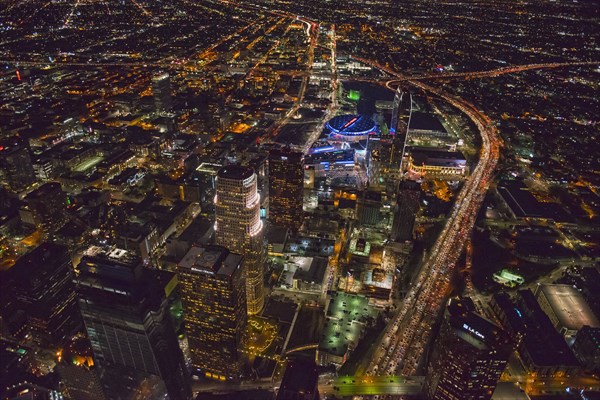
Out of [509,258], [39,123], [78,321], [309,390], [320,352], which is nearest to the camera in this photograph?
[309,390]

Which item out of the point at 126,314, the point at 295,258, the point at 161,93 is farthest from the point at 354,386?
the point at 161,93

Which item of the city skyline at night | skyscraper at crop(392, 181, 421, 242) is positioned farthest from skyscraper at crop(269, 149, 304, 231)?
skyscraper at crop(392, 181, 421, 242)

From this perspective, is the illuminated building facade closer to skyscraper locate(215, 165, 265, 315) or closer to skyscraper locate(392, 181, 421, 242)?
skyscraper locate(392, 181, 421, 242)

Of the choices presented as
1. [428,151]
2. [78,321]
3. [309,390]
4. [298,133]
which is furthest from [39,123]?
[309,390]

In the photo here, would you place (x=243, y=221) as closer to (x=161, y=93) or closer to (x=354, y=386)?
(x=354, y=386)

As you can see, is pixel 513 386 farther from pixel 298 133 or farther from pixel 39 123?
pixel 39 123

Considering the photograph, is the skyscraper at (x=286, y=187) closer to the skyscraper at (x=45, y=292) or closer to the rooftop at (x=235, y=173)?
the rooftop at (x=235, y=173)
